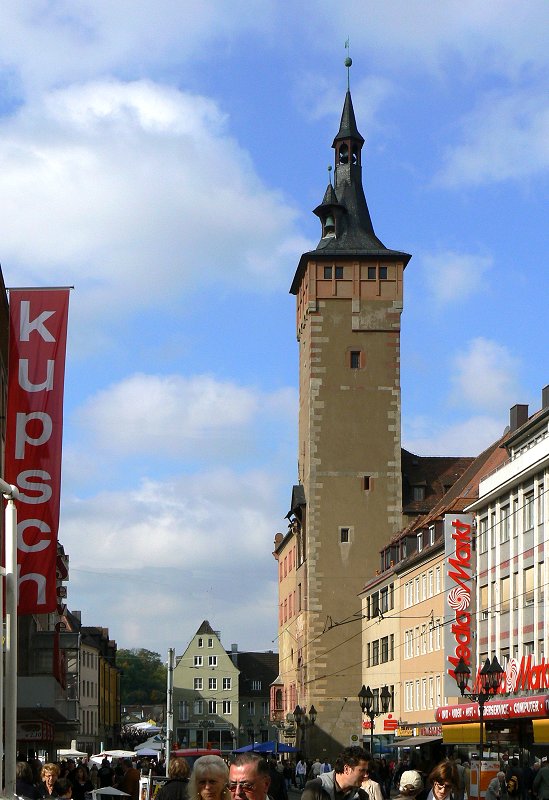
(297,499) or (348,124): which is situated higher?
(348,124)

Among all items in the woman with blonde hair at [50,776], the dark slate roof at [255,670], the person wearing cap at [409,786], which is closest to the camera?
the person wearing cap at [409,786]

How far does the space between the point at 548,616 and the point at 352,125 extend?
51.5 meters

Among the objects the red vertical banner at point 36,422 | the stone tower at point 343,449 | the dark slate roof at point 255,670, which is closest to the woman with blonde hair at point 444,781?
the red vertical banner at point 36,422

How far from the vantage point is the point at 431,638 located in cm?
6619

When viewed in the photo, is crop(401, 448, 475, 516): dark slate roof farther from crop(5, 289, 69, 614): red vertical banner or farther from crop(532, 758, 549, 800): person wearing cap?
crop(5, 289, 69, 614): red vertical banner

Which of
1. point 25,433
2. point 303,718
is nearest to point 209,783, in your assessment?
point 25,433

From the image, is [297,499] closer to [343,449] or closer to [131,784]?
[343,449]

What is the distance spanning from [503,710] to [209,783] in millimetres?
37848

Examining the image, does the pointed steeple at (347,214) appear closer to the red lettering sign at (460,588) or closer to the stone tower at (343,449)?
the stone tower at (343,449)

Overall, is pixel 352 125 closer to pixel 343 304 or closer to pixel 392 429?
pixel 343 304

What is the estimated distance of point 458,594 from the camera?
6053cm

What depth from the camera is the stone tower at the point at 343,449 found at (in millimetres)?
84125

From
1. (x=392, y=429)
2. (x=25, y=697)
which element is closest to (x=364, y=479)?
(x=392, y=429)

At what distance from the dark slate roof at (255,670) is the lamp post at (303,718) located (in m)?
66.9
